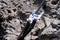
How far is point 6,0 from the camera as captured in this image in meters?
2.62

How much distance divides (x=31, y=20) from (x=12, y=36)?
43 cm

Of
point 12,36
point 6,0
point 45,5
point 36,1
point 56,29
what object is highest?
point 6,0

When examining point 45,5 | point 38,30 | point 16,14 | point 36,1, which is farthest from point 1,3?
point 38,30

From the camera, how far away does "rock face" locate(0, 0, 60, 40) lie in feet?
5.74

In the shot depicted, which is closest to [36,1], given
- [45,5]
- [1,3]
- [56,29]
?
[45,5]

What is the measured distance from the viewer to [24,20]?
2.40 metres

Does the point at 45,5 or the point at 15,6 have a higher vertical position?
the point at 15,6

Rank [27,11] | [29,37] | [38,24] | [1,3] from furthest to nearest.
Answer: [1,3] < [27,11] < [38,24] < [29,37]

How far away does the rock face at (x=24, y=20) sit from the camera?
1749 mm

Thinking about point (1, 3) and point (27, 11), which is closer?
point (27, 11)

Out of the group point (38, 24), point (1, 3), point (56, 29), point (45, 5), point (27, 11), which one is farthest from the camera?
point (1, 3)

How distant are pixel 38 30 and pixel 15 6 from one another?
2.50 ft

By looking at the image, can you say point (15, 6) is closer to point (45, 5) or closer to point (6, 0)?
point (6, 0)

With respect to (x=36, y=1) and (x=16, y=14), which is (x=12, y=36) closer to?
(x=16, y=14)
